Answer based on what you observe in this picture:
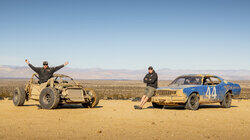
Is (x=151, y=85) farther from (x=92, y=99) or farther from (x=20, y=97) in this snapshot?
(x=20, y=97)

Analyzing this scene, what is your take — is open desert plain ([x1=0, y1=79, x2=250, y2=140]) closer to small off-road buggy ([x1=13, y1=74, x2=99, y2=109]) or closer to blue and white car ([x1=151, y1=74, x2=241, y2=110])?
small off-road buggy ([x1=13, y1=74, x2=99, y2=109])

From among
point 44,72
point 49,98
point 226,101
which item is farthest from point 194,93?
point 44,72

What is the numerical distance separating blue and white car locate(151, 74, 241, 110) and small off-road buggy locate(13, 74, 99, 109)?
2.96 meters

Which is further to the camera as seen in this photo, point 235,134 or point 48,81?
point 48,81

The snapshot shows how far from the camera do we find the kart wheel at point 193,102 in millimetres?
15234

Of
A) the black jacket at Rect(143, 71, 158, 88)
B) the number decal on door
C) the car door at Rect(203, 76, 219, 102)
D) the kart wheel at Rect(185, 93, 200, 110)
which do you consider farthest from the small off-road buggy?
the number decal on door

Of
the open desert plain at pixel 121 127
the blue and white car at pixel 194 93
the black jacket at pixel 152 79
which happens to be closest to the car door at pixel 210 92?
the blue and white car at pixel 194 93

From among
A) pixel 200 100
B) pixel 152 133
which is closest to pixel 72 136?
pixel 152 133

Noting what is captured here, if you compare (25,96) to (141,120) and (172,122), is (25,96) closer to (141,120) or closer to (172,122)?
(141,120)

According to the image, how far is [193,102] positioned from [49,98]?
6.20 m

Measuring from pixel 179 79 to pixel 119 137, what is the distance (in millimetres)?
9298

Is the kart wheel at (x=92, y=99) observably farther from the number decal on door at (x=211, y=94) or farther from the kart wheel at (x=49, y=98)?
the number decal on door at (x=211, y=94)

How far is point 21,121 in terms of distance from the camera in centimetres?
1105

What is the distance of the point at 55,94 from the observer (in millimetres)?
14336
